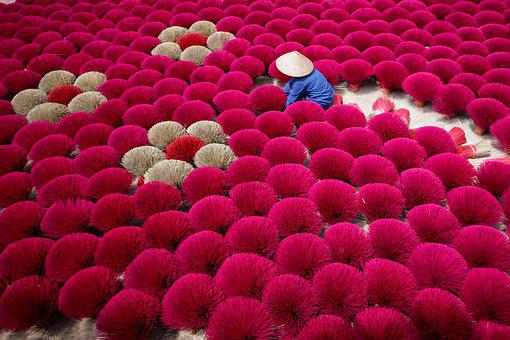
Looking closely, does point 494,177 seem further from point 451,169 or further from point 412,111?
point 412,111

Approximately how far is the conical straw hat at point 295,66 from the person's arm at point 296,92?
56mm

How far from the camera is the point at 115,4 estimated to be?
3.29 meters

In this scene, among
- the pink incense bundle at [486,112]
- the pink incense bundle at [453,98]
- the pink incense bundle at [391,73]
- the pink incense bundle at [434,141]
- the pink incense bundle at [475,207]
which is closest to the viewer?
the pink incense bundle at [475,207]

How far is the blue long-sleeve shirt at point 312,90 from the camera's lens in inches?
81.7

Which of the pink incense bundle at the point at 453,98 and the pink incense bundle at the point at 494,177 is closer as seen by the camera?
the pink incense bundle at the point at 494,177

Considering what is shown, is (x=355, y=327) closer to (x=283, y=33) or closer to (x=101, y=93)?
(x=101, y=93)

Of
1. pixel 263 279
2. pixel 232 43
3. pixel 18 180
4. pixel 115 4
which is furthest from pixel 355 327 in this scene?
pixel 115 4

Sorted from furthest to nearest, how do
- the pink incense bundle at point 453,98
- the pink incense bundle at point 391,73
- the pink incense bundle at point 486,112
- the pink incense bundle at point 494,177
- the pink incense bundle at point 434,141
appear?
the pink incense bundle at point 391,73 → the pink incense bundle at point 453,98 → the pink incense bundle at point 486,112 → the pink incense bundle at point 434,141 → the pink incense bundle at point 494,177

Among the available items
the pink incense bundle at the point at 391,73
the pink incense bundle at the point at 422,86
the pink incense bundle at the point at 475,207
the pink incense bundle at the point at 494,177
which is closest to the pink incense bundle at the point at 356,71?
the pink incense bundle at the point at 391,73

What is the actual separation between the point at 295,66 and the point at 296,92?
14 cm

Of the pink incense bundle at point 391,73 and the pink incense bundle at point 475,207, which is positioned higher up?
the pink incense bundle at point 391,73

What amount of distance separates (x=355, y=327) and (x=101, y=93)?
1.85 metres

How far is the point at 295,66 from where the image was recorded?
2.09m

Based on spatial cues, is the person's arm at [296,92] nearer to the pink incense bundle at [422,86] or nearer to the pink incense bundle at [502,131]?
the pink incense bundle at [422,86]
